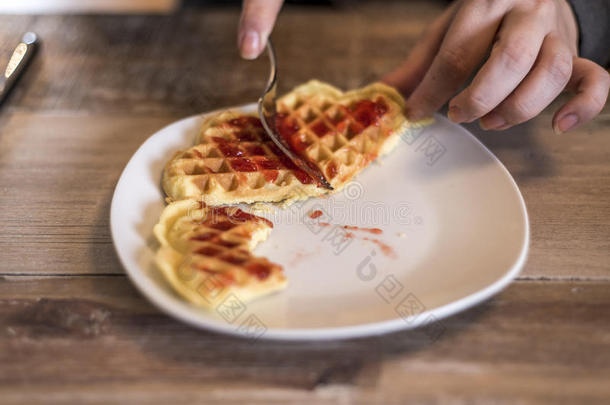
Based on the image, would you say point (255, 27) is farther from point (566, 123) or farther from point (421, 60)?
point (566, 123)

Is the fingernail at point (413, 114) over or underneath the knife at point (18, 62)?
over

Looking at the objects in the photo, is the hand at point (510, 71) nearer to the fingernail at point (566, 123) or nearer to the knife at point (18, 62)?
the fingernail at point (566, 123)

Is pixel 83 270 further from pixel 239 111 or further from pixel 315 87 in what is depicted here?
pixel 315 87

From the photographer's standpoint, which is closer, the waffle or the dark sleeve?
the waffle

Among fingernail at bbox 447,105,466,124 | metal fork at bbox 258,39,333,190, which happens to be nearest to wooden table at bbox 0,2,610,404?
fingernail at bbox 447,105,466,124

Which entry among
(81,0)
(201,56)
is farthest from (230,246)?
(81,0)

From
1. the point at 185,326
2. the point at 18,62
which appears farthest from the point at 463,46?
the point at 18,62

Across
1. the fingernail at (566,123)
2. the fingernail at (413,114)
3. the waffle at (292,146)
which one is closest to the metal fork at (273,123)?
the waffle at (292,146)

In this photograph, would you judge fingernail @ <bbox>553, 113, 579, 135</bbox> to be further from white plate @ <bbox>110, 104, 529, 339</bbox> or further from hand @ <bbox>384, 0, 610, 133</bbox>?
white plate @ <bbox>110, 104, 529, 339</bbox>
